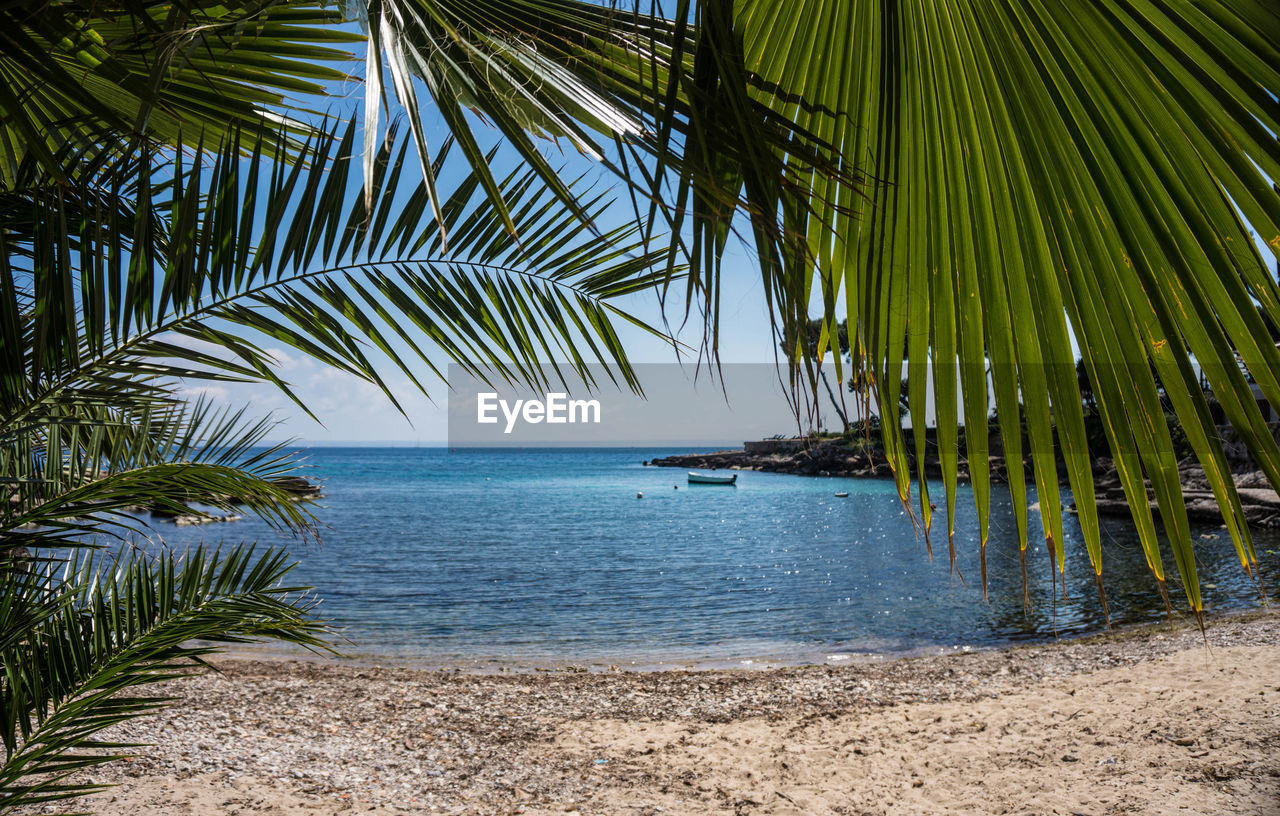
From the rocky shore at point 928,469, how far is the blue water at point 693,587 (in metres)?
0.47

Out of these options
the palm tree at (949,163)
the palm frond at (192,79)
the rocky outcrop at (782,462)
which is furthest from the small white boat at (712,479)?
the palm tree at (949,163)

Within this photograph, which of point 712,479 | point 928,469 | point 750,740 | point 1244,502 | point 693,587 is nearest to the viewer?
point 750,740

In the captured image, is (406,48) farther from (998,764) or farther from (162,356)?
(998,764)

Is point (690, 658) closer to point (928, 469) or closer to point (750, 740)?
point (750, 740)

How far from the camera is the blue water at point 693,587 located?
11.4 metres

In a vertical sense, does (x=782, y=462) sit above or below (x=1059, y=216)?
below

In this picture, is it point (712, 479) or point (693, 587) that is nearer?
point (693, 587)

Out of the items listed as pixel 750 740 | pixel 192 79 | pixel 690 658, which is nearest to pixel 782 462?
pixel 690 658

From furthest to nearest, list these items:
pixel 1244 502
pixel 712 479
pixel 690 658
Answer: pixel 712 479
pixel 1244 502
pixel 690 658

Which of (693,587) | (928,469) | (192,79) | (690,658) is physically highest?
(192,79)

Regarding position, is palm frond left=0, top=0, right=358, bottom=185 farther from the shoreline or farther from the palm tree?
the shoreline

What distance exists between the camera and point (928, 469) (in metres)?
55.8

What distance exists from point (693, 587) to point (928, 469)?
1745 inches

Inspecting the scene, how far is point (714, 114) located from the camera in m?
0.61
